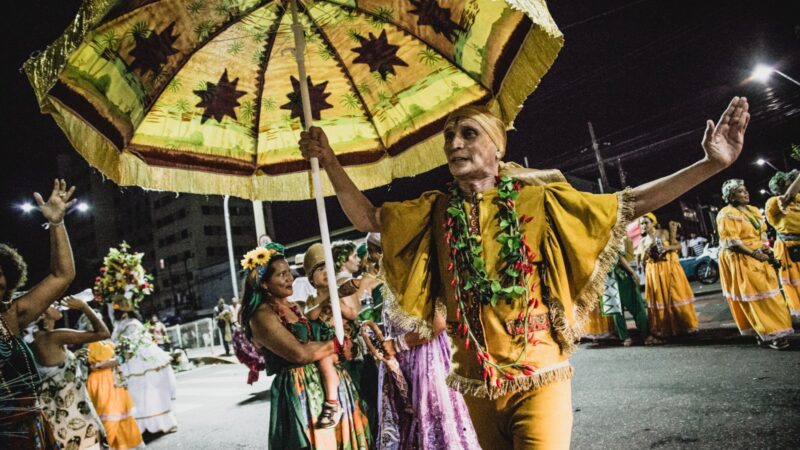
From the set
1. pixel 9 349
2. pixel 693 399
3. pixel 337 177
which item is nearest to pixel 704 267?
pixel 693 399

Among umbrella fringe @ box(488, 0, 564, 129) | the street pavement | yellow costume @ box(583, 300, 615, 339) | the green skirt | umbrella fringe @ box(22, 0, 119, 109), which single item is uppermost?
umbrella fringe @ box(22, 0, 119, 109)

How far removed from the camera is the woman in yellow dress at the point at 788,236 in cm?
702

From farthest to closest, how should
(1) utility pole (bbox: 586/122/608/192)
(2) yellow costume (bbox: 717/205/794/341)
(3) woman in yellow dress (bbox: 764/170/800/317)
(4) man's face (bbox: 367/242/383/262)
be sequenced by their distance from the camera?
1. (1) utility pole (bbox: 586/122/608/192)
2. (3) woman in yellow dress (bbox: 764/170/800/317)
3. (2) yellow costume (bbox: 717/205/794/341)
4. (4) man's face (bbox: 367/242/383/262)

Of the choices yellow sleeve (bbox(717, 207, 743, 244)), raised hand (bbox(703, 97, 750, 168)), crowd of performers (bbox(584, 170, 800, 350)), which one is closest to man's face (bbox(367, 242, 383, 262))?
raised hand (bbox(703, 97, 750, 168))

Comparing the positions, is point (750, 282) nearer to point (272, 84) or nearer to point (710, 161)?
point (710, 161)

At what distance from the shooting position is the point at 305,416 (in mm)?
3193

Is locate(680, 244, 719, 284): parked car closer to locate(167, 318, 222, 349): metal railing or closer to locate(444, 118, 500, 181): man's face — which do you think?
locate(444, 118, 500, 181): man's face

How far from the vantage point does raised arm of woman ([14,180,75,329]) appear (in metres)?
2.96

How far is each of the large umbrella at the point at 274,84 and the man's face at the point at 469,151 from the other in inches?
20.4

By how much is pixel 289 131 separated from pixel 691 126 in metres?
20.2

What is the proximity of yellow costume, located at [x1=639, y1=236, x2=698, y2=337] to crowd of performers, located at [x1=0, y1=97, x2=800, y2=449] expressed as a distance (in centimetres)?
594

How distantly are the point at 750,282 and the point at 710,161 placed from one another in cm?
609

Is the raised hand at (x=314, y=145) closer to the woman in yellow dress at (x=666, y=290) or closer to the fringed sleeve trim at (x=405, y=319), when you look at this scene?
the fringed sleeve trim at (x=405, y=319)

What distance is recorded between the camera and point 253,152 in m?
3.16
